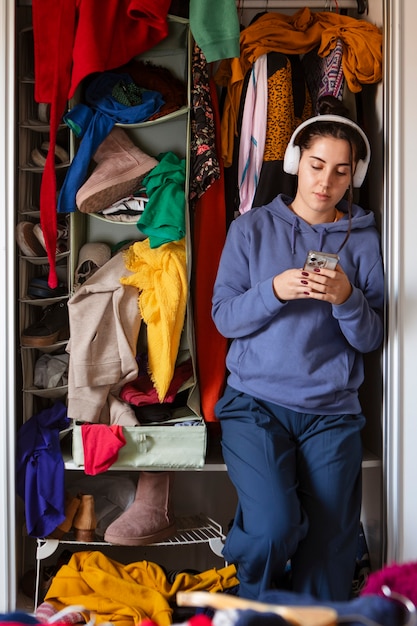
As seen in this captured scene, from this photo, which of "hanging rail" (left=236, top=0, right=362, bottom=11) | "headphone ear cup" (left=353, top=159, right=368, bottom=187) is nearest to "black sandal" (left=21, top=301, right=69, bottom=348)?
"headphone ear cup" (left=353, top=159, right=368, bottom=187)

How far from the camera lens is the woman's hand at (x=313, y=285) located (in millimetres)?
2020

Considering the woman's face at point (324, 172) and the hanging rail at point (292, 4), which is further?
the hanging rail at point (292, 4)

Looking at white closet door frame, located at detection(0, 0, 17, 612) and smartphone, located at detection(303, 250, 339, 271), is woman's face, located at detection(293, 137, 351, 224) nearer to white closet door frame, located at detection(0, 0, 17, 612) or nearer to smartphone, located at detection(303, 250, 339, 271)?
smartphone, located at detection(303, 250, 339, 271)

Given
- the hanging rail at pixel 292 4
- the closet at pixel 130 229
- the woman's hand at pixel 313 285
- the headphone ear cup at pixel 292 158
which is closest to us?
the woman's hand at pixel 313 285

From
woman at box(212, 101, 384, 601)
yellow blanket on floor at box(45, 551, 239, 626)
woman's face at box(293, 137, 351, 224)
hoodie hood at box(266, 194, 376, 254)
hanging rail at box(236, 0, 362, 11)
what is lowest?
yellow blanket on floor at box(45, 551, 239, 626)

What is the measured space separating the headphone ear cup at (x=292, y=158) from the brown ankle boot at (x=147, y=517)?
1.01 m

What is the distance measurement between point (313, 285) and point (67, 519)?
1.06 meters

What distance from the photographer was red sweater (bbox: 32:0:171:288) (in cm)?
224

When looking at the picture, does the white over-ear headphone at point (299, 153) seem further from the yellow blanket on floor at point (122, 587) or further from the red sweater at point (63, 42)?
the yellow blanket on floor at point (122, 587)

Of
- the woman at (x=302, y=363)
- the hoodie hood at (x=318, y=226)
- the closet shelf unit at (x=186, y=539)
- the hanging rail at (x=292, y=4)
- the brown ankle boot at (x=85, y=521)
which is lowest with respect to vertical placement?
the closet shelf unit at (x=186, y=539)

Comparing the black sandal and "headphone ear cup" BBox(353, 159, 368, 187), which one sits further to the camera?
the black sandal

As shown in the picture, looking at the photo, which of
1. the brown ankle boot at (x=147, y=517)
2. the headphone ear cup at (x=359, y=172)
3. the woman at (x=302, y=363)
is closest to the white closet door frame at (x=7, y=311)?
the brown ankle boot at (x=147, y=517)

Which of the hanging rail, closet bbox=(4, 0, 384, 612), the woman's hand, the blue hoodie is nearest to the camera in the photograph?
the woman's hand

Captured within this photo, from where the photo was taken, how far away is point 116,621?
2.18m
